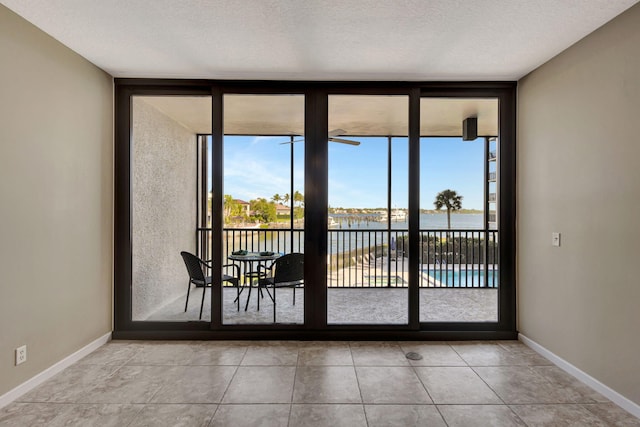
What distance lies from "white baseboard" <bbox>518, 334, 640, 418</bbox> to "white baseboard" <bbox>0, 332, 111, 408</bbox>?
401 centimetres

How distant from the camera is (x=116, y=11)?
2.14 metres

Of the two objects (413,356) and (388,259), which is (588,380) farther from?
(388,259)

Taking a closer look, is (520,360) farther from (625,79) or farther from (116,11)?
(116,11)

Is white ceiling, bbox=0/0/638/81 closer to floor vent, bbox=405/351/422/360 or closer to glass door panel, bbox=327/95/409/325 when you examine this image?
glass door panel, bbox=327/95/409/325

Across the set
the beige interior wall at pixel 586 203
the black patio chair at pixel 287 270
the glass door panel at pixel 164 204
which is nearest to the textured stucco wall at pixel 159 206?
the glass door panel at pixel 164 204

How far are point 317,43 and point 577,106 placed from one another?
2.08 m

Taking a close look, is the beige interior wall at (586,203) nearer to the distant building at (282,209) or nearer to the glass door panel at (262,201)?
the glass door panel at (262,201)

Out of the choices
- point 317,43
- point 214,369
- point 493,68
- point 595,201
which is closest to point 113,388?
point 214,369

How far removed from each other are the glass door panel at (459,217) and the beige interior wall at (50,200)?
11.8 feet

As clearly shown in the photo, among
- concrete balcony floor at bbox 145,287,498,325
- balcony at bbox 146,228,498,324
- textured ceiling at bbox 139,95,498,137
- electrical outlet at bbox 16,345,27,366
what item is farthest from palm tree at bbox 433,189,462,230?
electrical outlet at bbox 16,345,27,366

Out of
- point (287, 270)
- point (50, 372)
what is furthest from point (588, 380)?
point (50, 372)

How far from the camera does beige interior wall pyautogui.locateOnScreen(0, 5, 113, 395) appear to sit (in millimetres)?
2180

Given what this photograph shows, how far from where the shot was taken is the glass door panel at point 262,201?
452cm

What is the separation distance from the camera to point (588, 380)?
2422 millimetres
